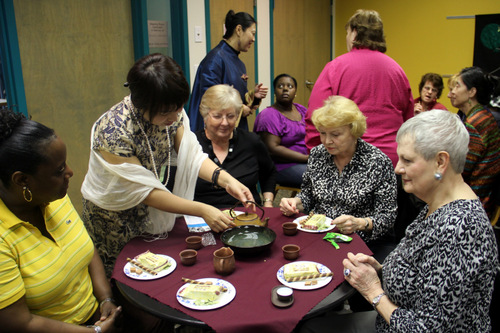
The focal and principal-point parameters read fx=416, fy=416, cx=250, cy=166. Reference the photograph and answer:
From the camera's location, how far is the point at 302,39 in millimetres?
5988

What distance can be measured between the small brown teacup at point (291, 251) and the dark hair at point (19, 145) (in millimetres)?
956

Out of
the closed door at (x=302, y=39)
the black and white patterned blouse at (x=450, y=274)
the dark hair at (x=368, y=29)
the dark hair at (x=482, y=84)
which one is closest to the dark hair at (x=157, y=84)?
the black and white patterned blouse at (x=450, y=274)

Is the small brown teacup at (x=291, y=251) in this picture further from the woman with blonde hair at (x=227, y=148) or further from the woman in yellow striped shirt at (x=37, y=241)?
the woman with blonde hair at (x=227, y=148)

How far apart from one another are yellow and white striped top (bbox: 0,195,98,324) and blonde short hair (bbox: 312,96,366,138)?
1.33 metres

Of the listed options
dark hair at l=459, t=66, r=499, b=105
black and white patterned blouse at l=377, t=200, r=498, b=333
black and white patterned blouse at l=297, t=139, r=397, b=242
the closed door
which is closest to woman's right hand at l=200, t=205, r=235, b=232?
black and white patterned blouse at l=297, t=139, r=397, b=242

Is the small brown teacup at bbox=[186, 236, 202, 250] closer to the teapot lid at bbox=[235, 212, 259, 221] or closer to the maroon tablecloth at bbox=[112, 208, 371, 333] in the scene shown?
the maroon tablecloth at bbox=[112, 208, 371, 333]

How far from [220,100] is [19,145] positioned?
142cm

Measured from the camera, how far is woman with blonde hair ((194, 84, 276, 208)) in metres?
2.61

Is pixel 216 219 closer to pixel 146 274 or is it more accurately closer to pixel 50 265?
pixel 146 274

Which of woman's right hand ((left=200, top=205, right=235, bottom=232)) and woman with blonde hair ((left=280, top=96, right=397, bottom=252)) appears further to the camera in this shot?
woman with blonde hair ((left=280, top=96, right=397, bottom=252))

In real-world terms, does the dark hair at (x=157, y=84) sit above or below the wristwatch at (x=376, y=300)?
above

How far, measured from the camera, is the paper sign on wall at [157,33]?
3.98 metres

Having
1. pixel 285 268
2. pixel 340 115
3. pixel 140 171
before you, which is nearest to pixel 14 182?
pixel 140 171

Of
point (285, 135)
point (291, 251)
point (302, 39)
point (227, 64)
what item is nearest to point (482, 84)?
point (285, 135)
